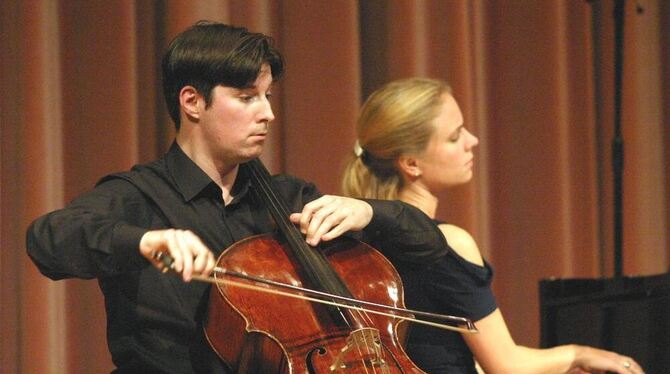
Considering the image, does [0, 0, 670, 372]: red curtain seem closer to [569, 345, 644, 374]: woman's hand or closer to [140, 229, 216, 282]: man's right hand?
[569, 345, 644, 374]: woman's hand

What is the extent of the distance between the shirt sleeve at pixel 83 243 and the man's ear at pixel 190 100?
0.25 metres

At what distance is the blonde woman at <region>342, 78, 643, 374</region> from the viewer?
1902mm

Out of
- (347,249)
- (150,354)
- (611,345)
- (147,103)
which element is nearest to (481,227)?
(611,345)

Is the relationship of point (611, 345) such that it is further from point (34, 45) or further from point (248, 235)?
point (34, 45)

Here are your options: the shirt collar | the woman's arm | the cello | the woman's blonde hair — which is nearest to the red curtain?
the woman's blonde hair

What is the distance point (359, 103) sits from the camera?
2.64 meters

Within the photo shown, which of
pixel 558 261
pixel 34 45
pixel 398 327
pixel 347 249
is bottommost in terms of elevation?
pixel 558 261

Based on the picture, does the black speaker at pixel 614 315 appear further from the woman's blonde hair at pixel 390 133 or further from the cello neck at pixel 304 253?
the cello neck at pixel 304 253

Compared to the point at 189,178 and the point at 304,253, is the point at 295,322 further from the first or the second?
the point at 189,178

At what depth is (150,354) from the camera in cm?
155

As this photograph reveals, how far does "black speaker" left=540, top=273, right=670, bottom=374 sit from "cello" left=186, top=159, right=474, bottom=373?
1.98 feet

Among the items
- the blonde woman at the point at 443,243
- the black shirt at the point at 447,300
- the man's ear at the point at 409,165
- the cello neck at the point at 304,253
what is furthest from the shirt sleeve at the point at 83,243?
the man's ear at the point at 409,165

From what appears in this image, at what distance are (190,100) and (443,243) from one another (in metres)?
0.54

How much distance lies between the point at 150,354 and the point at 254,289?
0.30m
